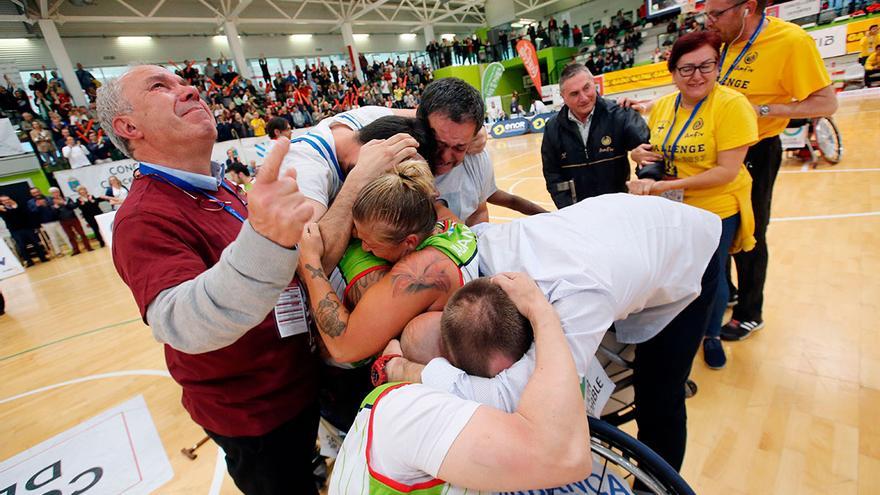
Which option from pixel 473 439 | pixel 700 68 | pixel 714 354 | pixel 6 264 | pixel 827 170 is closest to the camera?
pixel 473 439

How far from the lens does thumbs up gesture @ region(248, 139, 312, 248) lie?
2.84 ft

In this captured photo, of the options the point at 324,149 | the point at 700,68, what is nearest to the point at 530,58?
the point at 700,68

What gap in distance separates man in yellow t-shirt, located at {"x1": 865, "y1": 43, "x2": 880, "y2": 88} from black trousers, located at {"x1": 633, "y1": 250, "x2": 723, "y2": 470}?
13278mm

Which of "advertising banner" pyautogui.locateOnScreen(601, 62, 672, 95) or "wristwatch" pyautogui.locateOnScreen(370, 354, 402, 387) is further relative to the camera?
"advertising banner" pyautogui.locateOnScreen(601, 62, 672, 95)

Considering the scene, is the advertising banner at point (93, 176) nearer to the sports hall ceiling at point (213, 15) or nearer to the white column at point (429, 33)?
the sports hall ceiling at point (213, 15)

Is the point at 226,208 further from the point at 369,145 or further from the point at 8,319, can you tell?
the point at 8,319

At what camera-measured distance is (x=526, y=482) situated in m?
0.83

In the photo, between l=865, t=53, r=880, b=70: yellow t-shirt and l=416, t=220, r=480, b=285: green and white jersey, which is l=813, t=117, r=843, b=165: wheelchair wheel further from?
l=865, t=53, r=880, b=70: yellow t-shirt

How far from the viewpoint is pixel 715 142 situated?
6.93ft

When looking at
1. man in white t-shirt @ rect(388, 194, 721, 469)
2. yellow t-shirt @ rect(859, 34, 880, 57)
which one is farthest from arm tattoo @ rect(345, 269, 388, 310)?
yellow t-shirt @ rect(859, 34, 880, 57)

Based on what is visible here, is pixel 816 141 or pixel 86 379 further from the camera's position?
pixel 816 141

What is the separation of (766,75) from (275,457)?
125 inches

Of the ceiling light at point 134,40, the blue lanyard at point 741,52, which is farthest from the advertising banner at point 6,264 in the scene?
the ceiling light at point 134,40

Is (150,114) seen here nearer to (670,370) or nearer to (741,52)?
(670,370)
